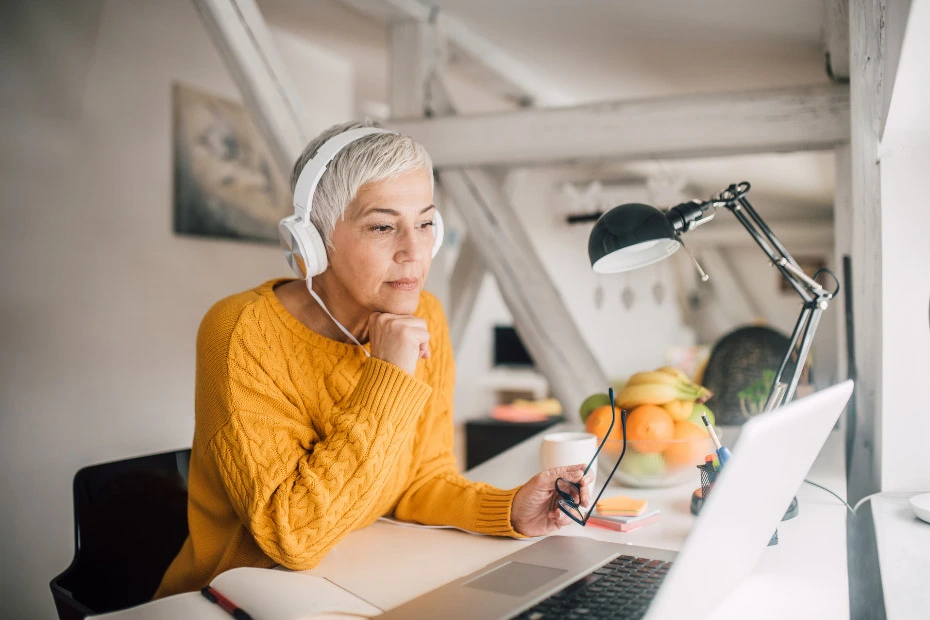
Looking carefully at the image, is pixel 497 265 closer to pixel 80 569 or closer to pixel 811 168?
pixel 80 569

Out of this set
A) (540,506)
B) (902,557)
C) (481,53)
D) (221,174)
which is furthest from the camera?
(221,174)

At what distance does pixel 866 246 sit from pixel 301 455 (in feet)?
3.93

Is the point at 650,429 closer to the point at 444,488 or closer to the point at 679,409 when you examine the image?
the point at 679,409

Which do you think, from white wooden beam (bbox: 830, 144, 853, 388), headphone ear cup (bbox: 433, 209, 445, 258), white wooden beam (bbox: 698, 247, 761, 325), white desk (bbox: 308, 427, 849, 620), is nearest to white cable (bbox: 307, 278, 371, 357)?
headphone ear cup (bbox: 433, 209, 445, 258)

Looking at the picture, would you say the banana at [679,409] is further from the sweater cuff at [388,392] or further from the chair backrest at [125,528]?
the chair backrest at [125,528]

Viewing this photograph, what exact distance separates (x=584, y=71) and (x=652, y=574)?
2.47 meters

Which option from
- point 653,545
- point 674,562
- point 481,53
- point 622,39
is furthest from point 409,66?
point 674,562

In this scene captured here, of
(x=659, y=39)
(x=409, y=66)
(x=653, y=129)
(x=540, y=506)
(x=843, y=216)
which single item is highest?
(x=659, y=39)

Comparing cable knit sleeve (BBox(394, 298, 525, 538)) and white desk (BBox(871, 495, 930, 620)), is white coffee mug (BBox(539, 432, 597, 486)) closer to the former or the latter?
cable knit sleeve (BBox(394, 298, 525, 538))

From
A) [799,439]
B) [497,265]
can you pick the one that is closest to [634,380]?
[799,439]

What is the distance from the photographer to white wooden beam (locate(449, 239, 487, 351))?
2895 mm

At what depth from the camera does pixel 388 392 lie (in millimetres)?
1067

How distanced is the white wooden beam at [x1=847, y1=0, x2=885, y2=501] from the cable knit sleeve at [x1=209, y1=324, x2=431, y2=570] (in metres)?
0.96

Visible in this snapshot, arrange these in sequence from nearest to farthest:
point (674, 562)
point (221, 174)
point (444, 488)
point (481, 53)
Answer: point (674, 562) → point (444, 488) → point (481, 53) → point (221, 174)
